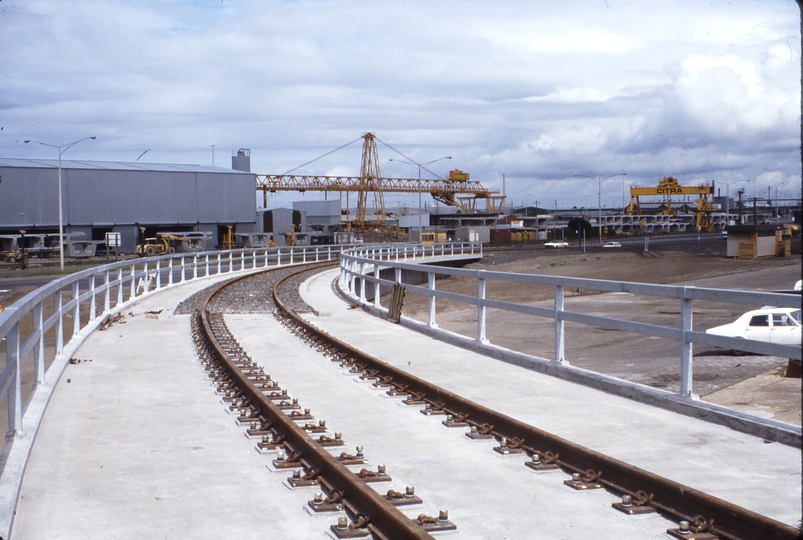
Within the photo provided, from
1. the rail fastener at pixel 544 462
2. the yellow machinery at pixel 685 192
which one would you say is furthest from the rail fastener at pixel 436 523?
the yellow machinery at pixel 685 192

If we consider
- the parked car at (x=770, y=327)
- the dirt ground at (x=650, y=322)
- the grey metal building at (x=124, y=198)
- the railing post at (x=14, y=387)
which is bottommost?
the dirt ground at (x=650, y=322)

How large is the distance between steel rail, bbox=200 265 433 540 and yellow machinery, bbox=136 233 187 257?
63.1 meters

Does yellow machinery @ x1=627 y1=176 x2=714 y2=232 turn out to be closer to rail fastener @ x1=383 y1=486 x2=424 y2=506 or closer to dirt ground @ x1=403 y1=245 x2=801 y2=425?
dirt ground @ x1=403 y1=245 x2=801 y2=425

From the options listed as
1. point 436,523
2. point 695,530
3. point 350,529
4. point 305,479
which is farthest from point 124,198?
point 695,530

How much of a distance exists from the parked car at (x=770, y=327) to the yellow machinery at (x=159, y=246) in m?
57.1

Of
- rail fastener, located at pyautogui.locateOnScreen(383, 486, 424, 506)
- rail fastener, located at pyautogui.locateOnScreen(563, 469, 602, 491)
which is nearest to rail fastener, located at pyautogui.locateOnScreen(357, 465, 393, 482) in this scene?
rail fastener, located at pyautogui.locateOnScreen(383, 486, 424, 506)

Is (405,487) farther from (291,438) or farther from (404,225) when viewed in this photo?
(404,225)

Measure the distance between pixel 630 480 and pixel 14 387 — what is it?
5183 millimetres

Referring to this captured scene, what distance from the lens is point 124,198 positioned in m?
85.2

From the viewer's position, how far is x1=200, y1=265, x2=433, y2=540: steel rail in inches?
197

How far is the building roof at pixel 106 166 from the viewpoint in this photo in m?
80.0

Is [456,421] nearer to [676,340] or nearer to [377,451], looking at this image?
[377,451]

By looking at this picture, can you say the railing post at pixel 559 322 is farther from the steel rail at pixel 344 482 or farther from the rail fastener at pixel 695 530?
the rail fastener at pixel 695 530

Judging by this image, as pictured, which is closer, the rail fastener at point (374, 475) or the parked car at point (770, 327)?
the rail fastener at point (374, 475)
